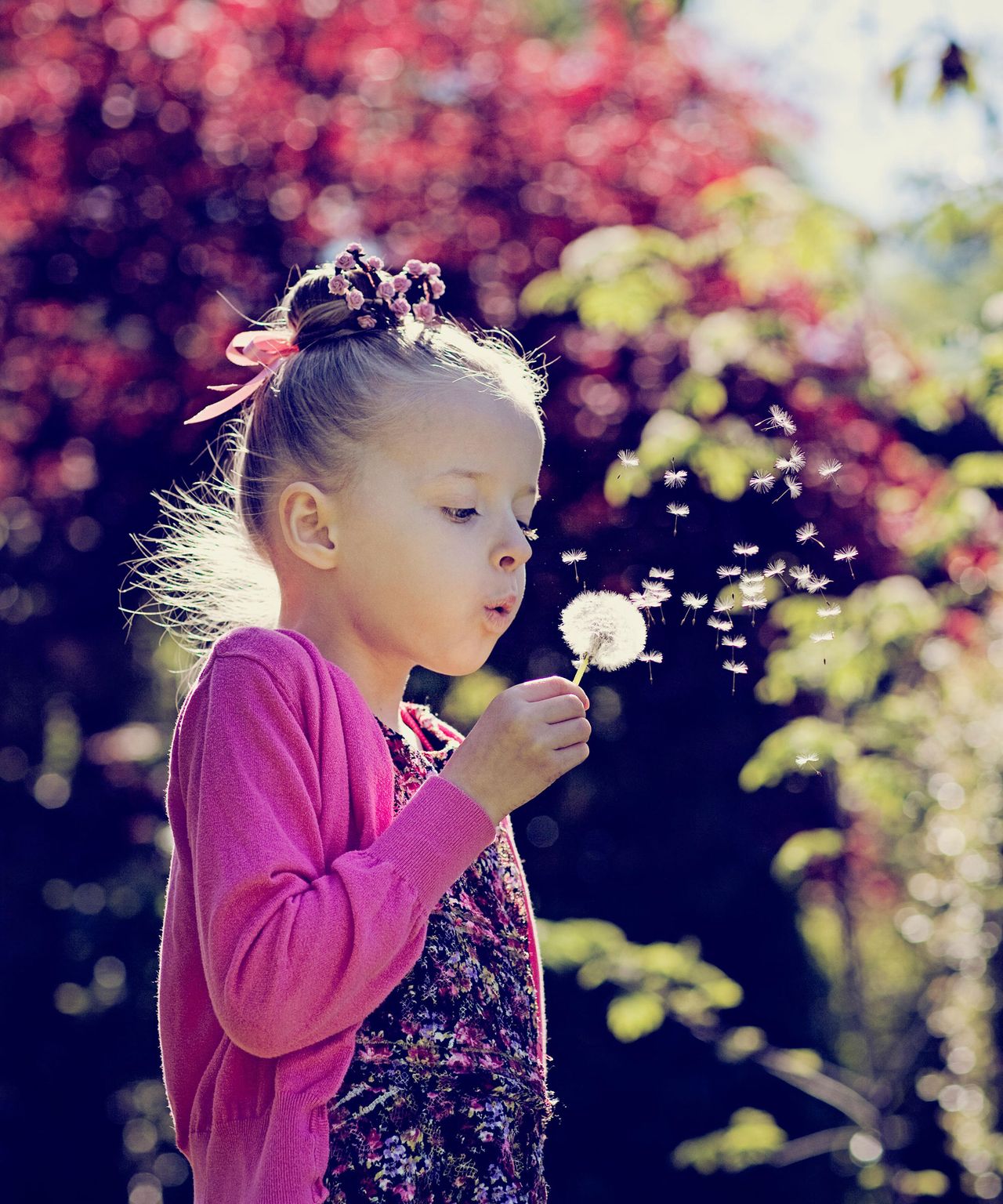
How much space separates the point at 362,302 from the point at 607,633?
495 mm

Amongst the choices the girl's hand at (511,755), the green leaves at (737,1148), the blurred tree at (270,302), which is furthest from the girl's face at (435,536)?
the green leaves at (737,1148)

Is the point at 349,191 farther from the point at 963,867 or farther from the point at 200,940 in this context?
the point at 200,940

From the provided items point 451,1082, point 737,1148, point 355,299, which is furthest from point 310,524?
point 737,1148

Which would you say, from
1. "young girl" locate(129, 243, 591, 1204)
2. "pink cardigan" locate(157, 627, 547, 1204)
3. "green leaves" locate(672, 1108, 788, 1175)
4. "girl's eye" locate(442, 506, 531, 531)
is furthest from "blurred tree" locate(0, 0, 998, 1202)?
"pink cardigan" locate(157, 627, 547, 1204)

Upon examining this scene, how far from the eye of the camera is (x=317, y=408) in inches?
59.4

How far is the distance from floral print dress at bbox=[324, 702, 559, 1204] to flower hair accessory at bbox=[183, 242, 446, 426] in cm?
49

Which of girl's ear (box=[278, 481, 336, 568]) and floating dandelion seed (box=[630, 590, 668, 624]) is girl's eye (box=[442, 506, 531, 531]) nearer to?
girl's ear (box=[278, 481, 336, 568])

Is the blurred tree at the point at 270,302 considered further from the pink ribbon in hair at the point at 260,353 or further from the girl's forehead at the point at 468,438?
the girl's forehead at the point at 468,438

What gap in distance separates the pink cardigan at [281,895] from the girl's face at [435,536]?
0.08 m

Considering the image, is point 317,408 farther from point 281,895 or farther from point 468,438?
point 281,895

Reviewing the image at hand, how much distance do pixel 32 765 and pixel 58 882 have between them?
0.66 meters

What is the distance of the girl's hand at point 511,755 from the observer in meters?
1.32

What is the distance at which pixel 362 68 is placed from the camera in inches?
182

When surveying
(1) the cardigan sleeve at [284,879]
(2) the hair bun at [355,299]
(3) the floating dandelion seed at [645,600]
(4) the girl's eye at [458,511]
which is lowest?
(1) the cardigan sleeve at [284,879]
